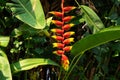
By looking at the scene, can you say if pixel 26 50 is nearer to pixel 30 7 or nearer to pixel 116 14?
pixel 30 7

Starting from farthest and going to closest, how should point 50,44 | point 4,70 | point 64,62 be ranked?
1. point 50,44
2. point 64,62
3. point 4,70

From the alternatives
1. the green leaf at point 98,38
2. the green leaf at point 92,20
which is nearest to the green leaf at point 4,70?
the green leaf at point 98,38

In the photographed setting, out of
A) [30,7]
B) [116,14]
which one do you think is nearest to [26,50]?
[30,7]

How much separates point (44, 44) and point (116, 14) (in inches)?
16.8

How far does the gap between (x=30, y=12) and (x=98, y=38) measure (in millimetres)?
336

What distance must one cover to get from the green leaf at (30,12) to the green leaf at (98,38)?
195 mm

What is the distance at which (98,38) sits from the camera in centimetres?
142

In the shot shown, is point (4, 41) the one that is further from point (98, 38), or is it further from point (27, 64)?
point (98, 38)

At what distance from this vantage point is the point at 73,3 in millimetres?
1898

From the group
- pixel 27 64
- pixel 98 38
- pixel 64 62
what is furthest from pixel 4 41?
pixel 98 38

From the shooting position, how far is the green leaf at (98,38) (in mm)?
1360

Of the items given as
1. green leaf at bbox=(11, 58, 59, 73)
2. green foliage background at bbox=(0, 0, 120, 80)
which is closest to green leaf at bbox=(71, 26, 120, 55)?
green foliage background at bbox=(0, 0, 120, 80)

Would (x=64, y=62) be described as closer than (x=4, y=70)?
No

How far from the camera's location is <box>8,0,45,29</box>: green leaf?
1442 millimetres
